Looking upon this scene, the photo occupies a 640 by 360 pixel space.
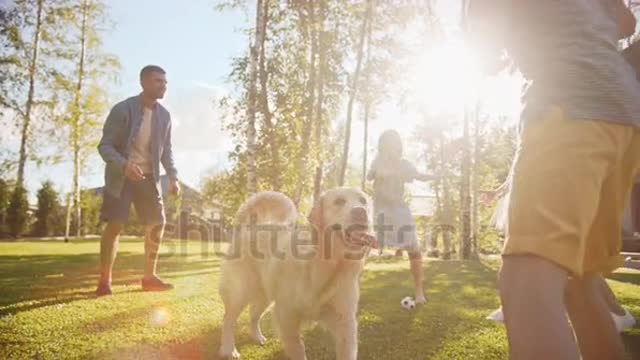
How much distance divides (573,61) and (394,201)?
5.33m

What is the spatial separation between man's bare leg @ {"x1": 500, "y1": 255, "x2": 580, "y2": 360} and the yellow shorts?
0.04 metres

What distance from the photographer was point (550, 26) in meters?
1.58

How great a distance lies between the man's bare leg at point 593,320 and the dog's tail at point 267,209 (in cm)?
277

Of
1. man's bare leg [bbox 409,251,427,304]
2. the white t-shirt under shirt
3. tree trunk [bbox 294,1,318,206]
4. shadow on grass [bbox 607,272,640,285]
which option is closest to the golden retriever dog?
man's bare leg [bbox 409,251,427,304]

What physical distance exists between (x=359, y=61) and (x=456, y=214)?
14644 mm

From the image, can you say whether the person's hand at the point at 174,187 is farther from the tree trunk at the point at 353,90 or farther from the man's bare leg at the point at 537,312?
the tree trunk at the point at 353,90

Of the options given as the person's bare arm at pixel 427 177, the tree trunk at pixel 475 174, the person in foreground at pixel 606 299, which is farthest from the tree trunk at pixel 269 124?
the person in foreground at pixel 606 299

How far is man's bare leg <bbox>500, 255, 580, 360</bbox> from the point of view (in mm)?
1335

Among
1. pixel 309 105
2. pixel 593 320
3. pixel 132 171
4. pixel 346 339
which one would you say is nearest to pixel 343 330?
pixel 346 339

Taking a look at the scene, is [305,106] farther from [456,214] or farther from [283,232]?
[283,232]

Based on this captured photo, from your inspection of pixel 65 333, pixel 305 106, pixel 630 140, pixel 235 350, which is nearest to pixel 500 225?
pixel 630 140

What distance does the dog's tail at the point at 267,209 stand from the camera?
4.43 meters

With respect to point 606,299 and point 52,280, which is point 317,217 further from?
point 52,280

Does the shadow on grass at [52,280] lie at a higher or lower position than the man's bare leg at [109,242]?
lower
